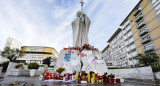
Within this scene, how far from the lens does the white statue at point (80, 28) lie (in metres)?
15.6

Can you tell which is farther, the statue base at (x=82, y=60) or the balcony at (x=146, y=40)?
the balcony at (x=146, y=40)

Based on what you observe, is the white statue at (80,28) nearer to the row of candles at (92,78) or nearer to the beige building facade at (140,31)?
the row of candles at (92,78)

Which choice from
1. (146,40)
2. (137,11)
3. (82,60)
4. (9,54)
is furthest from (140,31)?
(9,54)

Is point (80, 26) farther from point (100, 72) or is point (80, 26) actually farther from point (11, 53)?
point (11, 53)

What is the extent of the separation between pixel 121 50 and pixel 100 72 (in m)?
43.2

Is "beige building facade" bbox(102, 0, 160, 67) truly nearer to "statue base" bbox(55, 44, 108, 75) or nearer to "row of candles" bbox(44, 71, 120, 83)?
"statue base" bbox(55, 44, 108, 75)

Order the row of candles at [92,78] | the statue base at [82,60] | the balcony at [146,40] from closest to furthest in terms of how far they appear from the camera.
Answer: the row of candles at [92,78], the statue base at [82,60], the balcony at [146,40]

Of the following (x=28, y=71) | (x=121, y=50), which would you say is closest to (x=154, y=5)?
(x=121, y=50)

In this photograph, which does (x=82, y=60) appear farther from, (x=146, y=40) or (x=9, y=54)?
(x=146, y=40)

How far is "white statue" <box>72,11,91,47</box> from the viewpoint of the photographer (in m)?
15.6

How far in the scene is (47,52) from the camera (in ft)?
194

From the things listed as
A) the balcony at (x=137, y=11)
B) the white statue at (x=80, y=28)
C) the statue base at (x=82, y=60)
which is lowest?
the statue base at (x=82, y=60)

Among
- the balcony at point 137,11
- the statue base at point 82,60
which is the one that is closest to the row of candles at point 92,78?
the statue base at point 82,60

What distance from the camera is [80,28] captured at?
16.2m
